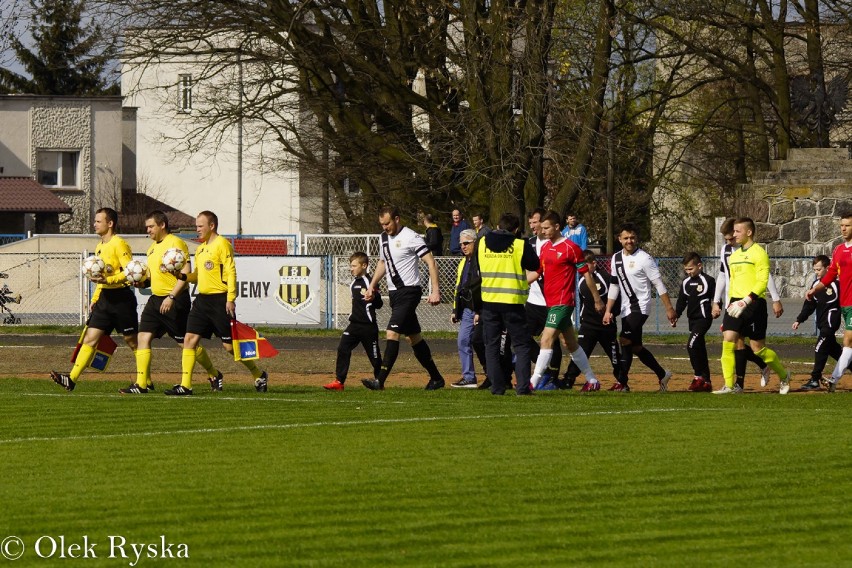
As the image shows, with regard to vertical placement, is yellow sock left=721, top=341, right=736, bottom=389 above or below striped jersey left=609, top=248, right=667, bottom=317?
below

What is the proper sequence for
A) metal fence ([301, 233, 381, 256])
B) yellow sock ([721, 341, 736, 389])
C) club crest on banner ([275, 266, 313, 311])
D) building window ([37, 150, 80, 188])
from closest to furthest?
1. yellow sock ([721, 341, 736, 389])
2. club crest on banner ([275, 266, 313, 311])
3. metal fence ([301, 233, 381, 256])
4. building window ([37, 150, 80, 188])

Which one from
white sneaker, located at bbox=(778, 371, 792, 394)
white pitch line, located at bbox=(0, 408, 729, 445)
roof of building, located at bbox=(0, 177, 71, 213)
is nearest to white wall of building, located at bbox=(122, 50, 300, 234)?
roof of building, located at bbox=(0, 177, 71, 213)

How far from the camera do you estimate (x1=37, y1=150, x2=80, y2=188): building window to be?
59.2 m

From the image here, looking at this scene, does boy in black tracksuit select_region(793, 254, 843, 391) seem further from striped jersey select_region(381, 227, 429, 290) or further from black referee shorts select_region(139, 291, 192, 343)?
black referee shorts select_region(139, 291, 192, 343)

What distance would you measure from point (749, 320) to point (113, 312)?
22.2 ft

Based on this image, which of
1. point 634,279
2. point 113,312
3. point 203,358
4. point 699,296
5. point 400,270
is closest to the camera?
point 113,312

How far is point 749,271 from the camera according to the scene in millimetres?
15344

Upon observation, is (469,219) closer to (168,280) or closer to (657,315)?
(657,315)

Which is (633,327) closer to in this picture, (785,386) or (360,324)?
(785,386)

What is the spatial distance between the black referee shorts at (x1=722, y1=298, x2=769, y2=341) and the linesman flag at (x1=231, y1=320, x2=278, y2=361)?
4.91 metres

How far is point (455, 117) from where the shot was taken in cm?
2902

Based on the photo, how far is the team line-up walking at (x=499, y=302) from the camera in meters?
14.6

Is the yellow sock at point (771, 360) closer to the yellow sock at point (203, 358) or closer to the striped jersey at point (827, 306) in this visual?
the striped jersey at point (827, 306)

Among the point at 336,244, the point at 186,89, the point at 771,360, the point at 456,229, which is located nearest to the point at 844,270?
the point at 771,360
